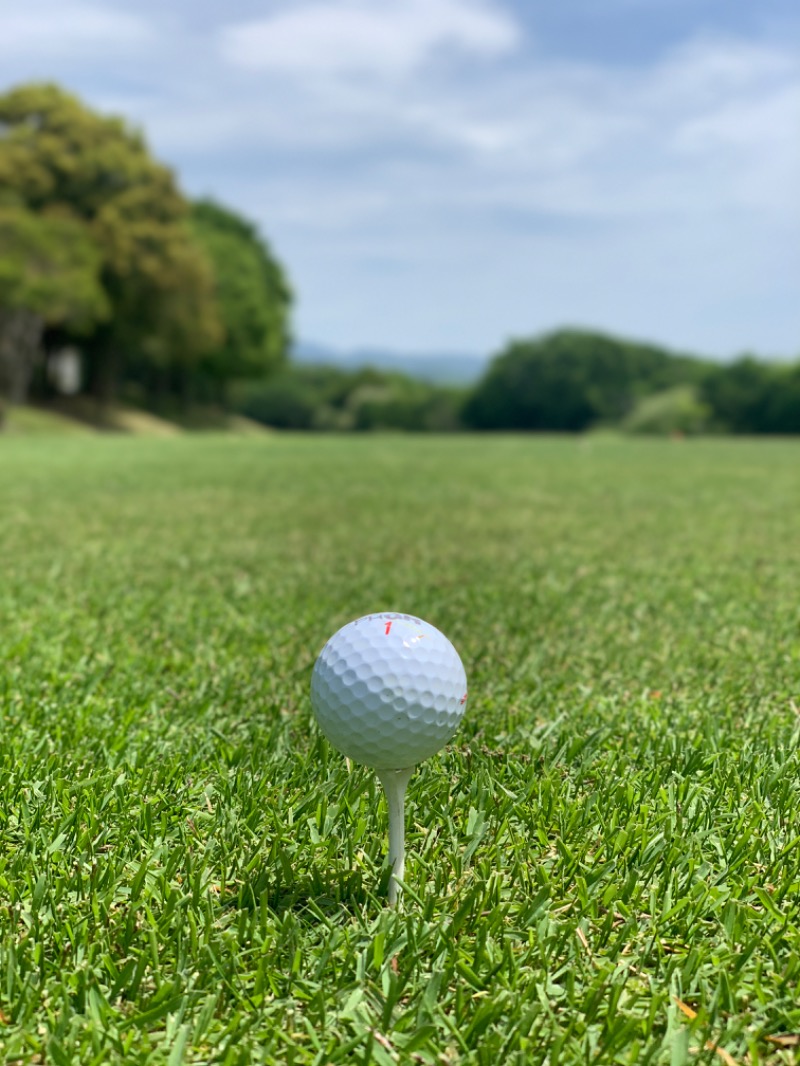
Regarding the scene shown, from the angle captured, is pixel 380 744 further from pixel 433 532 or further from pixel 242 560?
pixel 433 532

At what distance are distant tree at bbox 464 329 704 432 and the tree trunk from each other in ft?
119

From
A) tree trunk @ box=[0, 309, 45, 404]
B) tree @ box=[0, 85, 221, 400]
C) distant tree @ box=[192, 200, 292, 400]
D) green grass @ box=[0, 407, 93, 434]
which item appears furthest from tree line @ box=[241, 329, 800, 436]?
tree trunk @ box=[0, 309, 45, 404]

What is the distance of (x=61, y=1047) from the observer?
1.33 meters

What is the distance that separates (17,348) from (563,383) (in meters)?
40.0

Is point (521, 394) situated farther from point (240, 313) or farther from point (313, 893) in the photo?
point (313, 893)

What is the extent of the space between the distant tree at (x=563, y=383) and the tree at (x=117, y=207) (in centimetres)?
2958

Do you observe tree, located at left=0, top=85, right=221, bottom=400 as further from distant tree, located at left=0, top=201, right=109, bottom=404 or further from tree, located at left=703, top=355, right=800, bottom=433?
tree, located at left=703, top=355, right=800, bottom=433

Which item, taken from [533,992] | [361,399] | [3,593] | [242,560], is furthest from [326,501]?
[361,399]

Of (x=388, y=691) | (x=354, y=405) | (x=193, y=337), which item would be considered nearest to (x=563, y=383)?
(x=354, y=405)

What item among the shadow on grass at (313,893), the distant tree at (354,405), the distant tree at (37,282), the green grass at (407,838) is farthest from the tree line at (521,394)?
the shadow on grass at (313,893)

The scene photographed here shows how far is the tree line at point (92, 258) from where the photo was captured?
88.2 feet

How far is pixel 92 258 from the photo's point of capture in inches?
1118

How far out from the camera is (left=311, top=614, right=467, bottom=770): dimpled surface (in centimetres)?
166

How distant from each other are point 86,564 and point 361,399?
56476 millimetres
